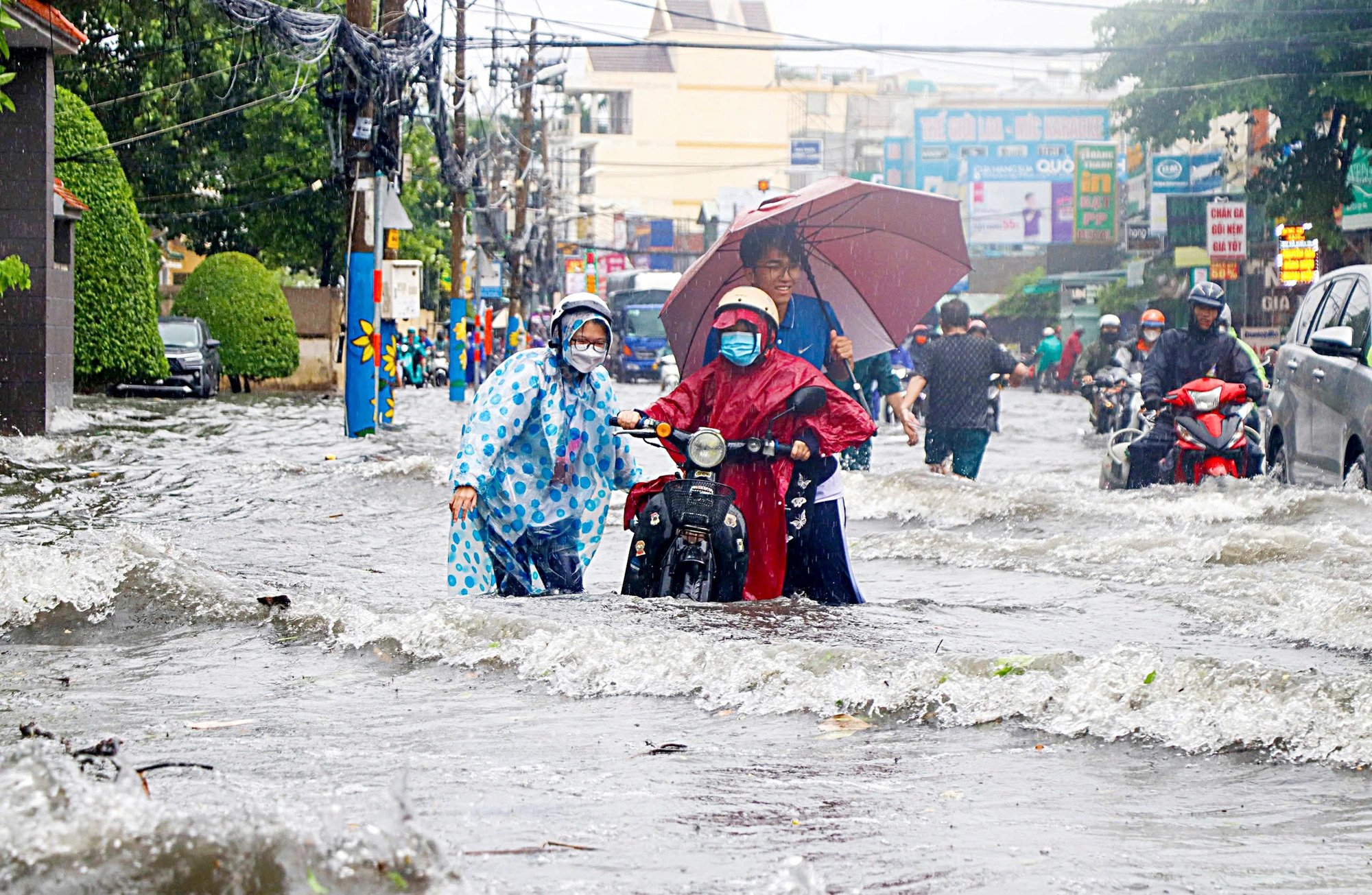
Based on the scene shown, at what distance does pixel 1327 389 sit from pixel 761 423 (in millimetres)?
5240

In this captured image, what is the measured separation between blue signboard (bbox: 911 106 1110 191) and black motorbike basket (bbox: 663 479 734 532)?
63344mm

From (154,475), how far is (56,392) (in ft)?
18.7

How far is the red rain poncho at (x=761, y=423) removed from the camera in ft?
22.6

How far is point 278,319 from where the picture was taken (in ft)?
114

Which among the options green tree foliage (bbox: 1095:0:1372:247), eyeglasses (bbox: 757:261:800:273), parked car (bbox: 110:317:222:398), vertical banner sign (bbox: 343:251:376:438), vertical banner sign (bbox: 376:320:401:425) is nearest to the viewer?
eyeglasses (bbox: 757:261:800:273)

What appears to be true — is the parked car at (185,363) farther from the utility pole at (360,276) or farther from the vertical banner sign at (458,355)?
the utility pole at (360,276)

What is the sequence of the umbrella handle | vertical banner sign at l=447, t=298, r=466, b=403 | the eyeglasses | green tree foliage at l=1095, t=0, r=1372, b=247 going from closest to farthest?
1. the eyeglasses
2. the umbrella handle
3. green tree foliage at l=1095, t=0, r=1372, b=247
4. vertical banner sign at l=447, t=298, r=466, b=403

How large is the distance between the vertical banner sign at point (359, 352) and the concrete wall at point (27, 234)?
3.27 m

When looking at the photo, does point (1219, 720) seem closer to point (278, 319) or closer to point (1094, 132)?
point (278, 319)

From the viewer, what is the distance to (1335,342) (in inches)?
380

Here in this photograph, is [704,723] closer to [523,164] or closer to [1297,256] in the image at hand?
[1297,256]

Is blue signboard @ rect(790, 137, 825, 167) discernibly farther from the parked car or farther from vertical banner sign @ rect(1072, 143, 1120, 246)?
the parked car

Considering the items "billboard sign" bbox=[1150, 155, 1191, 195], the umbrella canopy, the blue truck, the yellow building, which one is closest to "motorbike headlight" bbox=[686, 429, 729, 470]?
the umbrella canopy

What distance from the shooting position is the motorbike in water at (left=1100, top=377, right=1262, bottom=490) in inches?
441
